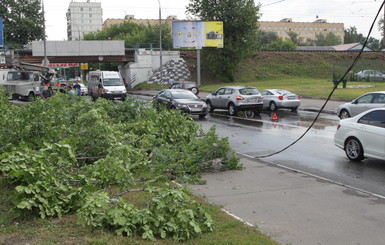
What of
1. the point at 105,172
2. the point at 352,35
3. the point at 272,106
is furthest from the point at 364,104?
the point at 352,35

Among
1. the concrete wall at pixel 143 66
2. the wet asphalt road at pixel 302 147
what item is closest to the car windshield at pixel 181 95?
the wet asphalt road at pixel 302 147

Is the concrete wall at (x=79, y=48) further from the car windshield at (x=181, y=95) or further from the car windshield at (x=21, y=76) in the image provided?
the car windshield at (x=181, y=95)

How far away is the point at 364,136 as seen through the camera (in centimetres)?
1114

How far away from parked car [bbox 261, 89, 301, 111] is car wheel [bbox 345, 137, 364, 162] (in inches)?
564

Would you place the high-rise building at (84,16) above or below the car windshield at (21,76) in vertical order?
above

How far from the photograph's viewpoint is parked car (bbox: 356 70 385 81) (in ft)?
152

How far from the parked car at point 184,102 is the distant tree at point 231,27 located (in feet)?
115

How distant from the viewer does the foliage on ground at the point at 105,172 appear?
5.71 meters

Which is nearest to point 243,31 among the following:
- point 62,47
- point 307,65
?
point 307,65

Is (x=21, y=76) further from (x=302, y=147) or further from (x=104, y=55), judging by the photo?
(x=302, y=147)

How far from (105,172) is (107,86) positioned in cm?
2879

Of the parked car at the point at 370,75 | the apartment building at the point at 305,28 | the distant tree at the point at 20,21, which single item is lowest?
the parked car at the point at 370,75

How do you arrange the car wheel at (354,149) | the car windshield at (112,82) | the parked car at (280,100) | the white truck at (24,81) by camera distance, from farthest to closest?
the car windshield at (112,82)
the white truck at (24,81)
the parked car at (280,100)
the car wheel at (354,149)

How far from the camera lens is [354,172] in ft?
34.3
